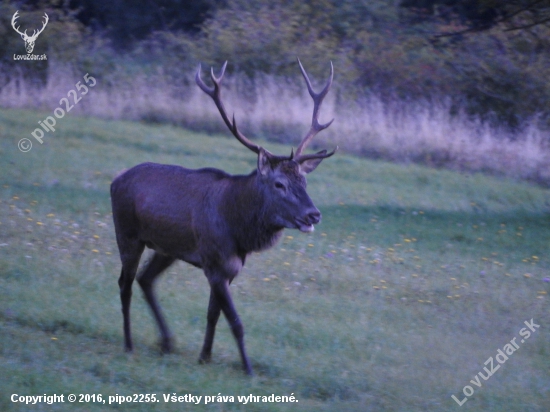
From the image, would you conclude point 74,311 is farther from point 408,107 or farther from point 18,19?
point 18,19

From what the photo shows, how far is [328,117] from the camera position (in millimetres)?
18391

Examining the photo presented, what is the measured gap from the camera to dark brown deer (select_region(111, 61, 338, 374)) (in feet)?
22.1

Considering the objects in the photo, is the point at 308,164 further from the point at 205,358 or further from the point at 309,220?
the point at 205,358

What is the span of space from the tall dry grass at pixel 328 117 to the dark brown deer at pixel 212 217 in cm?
1040

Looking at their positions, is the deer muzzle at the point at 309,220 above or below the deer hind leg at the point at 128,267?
above

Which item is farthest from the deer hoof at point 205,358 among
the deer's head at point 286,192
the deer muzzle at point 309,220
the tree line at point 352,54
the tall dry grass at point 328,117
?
the tree line at point 352,54

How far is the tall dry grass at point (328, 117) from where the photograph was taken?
56.0 ft

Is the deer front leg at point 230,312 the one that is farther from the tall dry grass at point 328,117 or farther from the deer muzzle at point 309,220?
the tall dry grass at point 328,117

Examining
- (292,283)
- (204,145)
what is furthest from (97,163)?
(292,283)

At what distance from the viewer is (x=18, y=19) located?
2112 cm

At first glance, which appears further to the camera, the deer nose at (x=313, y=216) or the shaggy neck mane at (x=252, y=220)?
the shaggy neck mane at (x=252, y=220)

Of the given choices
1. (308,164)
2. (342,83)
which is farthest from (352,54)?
(308,164)

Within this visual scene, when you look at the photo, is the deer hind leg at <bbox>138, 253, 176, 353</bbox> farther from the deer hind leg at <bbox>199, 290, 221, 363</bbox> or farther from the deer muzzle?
the deer muzzle

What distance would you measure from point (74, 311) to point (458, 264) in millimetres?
5202
